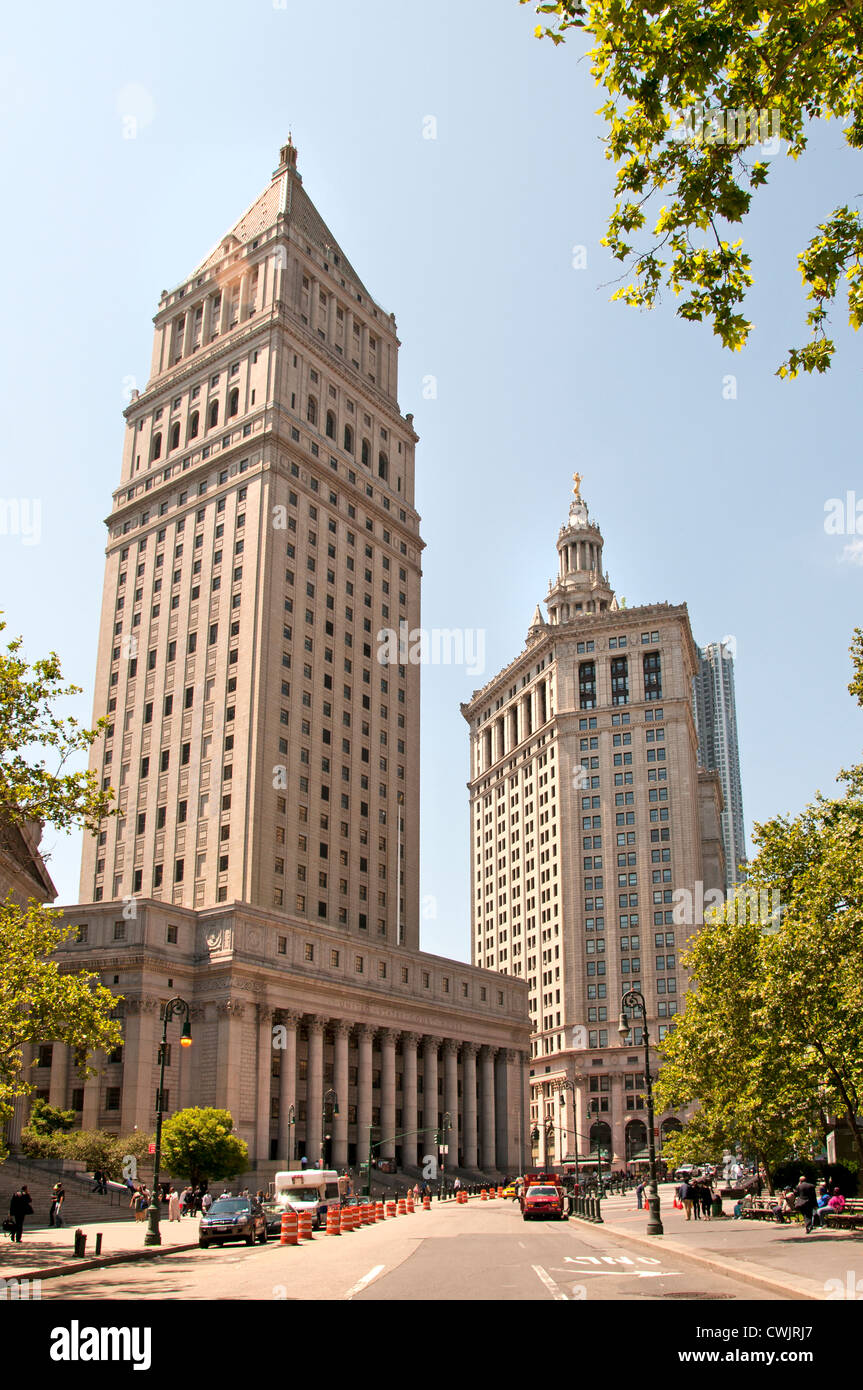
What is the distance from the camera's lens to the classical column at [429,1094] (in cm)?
9550

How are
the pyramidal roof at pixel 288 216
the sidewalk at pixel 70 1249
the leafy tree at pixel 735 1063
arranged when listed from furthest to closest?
the pyramidal roof at pixel 288 216
the leafy tree at pixel 735 1063
the sidewalk at pixel 70 1249

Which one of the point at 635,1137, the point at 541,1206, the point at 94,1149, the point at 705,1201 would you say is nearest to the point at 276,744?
the point at 94,1149

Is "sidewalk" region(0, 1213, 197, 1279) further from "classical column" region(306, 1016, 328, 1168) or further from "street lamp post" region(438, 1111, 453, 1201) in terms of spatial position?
"street lamp post" region(438, 1111, 453, 1201)

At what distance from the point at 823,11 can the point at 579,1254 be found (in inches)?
1032

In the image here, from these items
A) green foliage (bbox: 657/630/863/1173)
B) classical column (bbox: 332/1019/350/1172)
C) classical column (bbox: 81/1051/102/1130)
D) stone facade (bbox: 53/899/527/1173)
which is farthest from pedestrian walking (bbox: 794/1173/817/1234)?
classical column (bbox: 332/1019/350/1172)

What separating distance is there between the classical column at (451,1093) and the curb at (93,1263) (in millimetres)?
66094

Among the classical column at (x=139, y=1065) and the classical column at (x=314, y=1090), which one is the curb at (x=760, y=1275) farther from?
the classical column at (x=314, y=1090)

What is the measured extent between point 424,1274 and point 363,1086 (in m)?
70.1

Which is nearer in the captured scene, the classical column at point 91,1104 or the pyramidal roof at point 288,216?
the classical column at point 91,1104

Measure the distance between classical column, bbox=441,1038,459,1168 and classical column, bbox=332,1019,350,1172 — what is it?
15.3 meters

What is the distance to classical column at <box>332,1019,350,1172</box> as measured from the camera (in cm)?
8262

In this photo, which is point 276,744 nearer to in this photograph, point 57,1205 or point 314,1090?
point 314,1090

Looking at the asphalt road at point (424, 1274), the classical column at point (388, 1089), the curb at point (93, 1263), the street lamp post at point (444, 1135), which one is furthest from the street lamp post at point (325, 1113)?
the curb at point (93, 1263)
